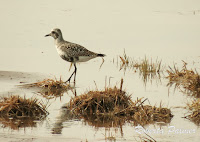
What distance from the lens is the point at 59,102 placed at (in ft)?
38.9

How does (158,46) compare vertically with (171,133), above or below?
above

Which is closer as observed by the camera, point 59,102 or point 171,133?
point 171,133

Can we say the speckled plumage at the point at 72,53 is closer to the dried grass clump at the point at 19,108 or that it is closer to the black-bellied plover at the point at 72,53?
the black-bellied plover at the point at 72,53

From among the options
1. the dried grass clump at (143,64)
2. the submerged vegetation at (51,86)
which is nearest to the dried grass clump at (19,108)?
the submerged vegetation at (51,86)

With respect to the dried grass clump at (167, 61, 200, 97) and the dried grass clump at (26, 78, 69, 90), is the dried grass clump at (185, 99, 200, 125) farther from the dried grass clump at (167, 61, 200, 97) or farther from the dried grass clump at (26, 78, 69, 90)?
the dried grass clump at (26, 78, 69, 90)

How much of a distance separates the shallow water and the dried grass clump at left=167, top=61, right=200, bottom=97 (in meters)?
0.28

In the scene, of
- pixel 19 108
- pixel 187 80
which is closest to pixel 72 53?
pixel 187 80

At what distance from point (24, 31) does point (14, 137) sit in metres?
12.7

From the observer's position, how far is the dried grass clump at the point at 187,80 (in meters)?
13.0

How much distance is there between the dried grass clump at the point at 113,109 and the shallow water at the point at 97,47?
368 mm

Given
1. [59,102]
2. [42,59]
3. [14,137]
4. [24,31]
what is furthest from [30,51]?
[14,137]

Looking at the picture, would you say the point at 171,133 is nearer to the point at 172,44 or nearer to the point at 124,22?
the point at 172,44

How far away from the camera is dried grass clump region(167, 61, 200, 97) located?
512 inches

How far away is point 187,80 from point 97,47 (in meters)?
5.77
